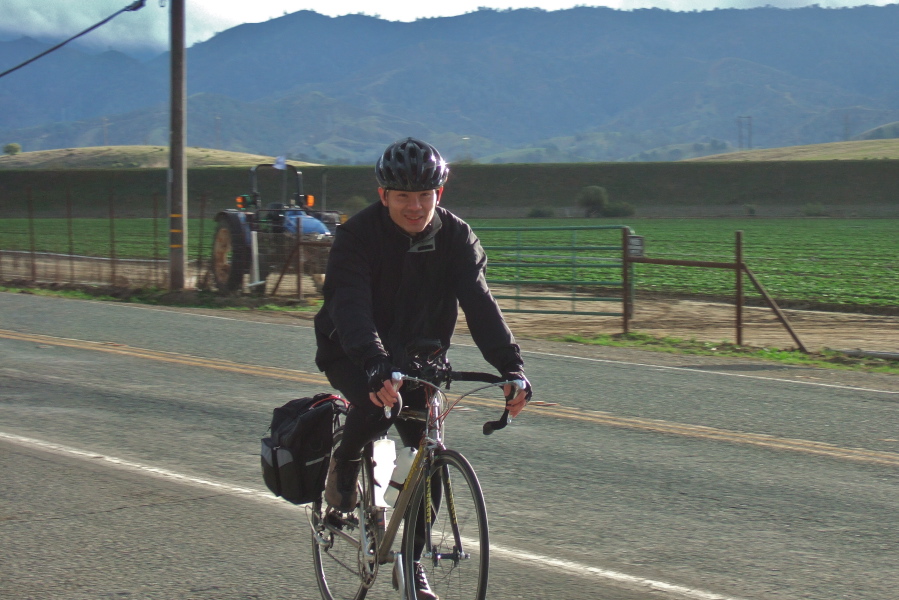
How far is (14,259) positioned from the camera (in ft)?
76.5

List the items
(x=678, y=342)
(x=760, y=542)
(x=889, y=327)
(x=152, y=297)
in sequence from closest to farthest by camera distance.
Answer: (x=760, y=542) < (x=678, y=342) < (x=889, y=327) < (x=152, y=297)

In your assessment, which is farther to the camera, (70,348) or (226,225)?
(226,225)

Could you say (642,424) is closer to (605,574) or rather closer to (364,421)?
(605,574)

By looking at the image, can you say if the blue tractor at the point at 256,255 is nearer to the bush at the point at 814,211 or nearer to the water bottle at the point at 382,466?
the water bottle at the point at 382,466

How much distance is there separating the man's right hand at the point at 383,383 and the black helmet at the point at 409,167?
62 centimetres

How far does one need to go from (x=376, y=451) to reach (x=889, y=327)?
14083 mm

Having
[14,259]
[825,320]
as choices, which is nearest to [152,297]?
[14,259]

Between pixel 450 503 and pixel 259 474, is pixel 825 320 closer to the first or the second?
pixel 259 474

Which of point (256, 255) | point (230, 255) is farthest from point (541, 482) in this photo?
point (230, 255)

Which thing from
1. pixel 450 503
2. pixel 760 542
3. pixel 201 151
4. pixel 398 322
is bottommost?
pixel 760 542

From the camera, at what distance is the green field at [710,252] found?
1981 cm

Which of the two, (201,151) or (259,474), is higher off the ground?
(201,151)

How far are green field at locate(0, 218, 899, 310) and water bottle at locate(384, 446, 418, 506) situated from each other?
40.1 ft

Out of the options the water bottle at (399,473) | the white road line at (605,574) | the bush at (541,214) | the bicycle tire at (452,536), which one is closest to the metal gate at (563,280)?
the white road line at (605,574)
